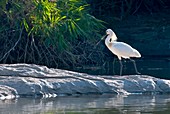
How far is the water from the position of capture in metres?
12.4

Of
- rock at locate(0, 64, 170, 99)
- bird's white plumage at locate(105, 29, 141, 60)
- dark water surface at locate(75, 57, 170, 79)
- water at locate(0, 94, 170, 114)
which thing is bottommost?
dark water surface at locate(75, 57, 170, 79)

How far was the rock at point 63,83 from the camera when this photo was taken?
14.5 m

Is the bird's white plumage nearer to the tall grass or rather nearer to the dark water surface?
the dark water surface

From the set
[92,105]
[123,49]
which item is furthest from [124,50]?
[92,105]

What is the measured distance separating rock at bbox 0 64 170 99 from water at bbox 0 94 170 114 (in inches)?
11.7

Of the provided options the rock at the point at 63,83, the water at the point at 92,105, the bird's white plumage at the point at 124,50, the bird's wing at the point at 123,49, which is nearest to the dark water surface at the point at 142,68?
the bird's white plumage at the point at 124,50

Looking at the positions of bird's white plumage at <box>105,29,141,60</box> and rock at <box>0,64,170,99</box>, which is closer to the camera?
rock at <box>0,64,170,99</box>

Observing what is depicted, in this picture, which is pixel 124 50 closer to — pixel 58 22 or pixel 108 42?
pixel 108 42

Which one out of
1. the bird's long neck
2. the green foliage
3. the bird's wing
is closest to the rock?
the bird's wing

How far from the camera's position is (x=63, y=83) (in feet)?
48.4

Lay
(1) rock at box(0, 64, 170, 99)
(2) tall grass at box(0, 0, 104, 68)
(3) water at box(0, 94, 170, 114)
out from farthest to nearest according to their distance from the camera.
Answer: (2) tall grass at box(0, 0, 104, 68) < (1) rock at box(0, 64, 170, 99) < (3) water at box(0, 94, 170, 114)

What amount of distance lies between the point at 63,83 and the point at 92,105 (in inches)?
65.2

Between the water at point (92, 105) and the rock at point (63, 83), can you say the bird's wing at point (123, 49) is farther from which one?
the water at point (92, 105)

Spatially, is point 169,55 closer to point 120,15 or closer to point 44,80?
point 120,15
